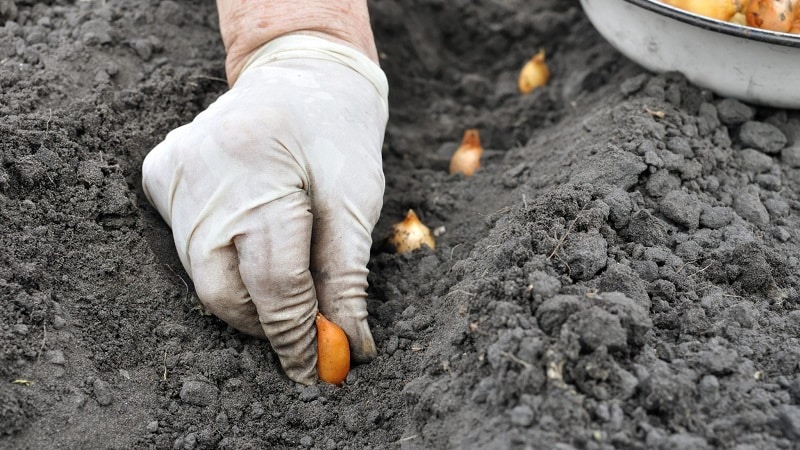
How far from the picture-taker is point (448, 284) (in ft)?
8.35

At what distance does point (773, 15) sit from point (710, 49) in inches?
9.1

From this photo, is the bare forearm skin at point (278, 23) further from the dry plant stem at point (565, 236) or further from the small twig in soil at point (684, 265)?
the small twig in soil at point (684, 265)

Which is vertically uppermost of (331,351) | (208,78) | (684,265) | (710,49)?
(710,49)

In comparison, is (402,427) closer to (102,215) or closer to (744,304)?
(744,304)

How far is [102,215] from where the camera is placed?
254 centimetres

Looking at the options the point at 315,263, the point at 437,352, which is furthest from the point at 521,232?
the point at 315,263

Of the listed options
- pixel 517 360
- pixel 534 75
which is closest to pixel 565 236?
pixel 517 360

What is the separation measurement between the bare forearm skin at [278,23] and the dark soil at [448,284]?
26 centimetres

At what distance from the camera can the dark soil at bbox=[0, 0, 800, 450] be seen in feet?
6.35

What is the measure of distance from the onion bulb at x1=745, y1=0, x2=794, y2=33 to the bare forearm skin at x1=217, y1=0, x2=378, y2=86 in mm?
1419

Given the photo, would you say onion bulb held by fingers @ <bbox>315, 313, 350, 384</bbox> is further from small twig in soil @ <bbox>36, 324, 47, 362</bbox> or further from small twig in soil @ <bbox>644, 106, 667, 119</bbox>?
small twig in soil @ <bbox>644, 106, 667, 119</bbox>

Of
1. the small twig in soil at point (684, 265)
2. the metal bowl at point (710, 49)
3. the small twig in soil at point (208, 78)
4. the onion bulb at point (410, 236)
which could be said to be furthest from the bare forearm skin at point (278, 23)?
the small twig in soil at point (684, 265)

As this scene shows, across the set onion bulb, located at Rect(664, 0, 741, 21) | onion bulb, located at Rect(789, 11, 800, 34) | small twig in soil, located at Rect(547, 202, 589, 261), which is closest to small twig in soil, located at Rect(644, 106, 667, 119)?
onion bulb, located at Rect(664, 0, 741, 21)

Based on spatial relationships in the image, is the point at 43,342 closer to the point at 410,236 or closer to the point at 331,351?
the point at 331,351
